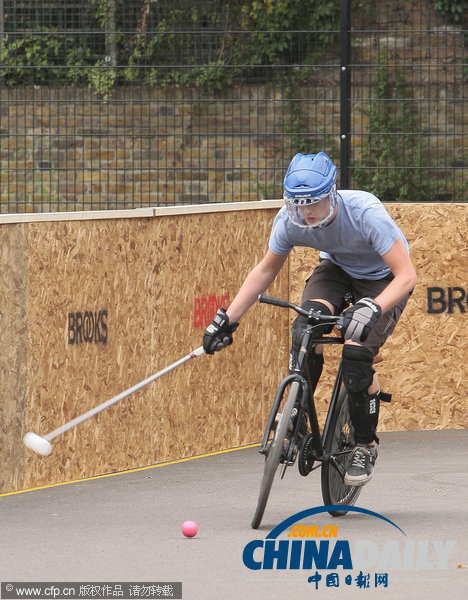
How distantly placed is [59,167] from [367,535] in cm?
523

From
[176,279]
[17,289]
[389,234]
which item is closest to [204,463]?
[176,279]

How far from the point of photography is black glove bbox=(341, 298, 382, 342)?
16.6 ft

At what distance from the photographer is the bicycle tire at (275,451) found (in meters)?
5.07

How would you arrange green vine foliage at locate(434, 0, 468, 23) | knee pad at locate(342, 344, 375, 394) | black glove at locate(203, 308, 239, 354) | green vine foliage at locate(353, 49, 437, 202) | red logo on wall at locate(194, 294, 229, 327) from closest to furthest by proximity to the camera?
knee pad at locate(342, 344, 375, 394) < black glove at locate(203, 308, 239, 354) < red logo on wall at locate(194, 294, 229, 327) < green vine foliage at locate(353, 49, 437, 202) < green vine foliage at locate(434, 0, 468, 23)

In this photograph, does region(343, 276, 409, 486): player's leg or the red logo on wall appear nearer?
region(343, 276, 409, 486): player's leg

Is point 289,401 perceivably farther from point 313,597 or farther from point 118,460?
point 118,460

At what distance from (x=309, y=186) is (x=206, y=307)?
2354 millimetres

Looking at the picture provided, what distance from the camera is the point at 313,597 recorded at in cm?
433

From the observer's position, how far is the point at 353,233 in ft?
17.7

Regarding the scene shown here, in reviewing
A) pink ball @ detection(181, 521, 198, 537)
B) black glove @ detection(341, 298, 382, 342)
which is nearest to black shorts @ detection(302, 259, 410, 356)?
black glove @ detection(341, 298, 382, 342)

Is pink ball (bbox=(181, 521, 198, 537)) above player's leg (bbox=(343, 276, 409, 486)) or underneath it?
underneath

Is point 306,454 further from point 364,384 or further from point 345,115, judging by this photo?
point 345,115

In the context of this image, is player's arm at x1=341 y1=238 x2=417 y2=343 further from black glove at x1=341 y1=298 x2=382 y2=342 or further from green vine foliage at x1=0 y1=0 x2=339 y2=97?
green vine foliage at x1=0 y1=0 x2=339 y2=97

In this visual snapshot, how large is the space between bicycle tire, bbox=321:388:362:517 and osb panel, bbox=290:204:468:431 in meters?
2.36
